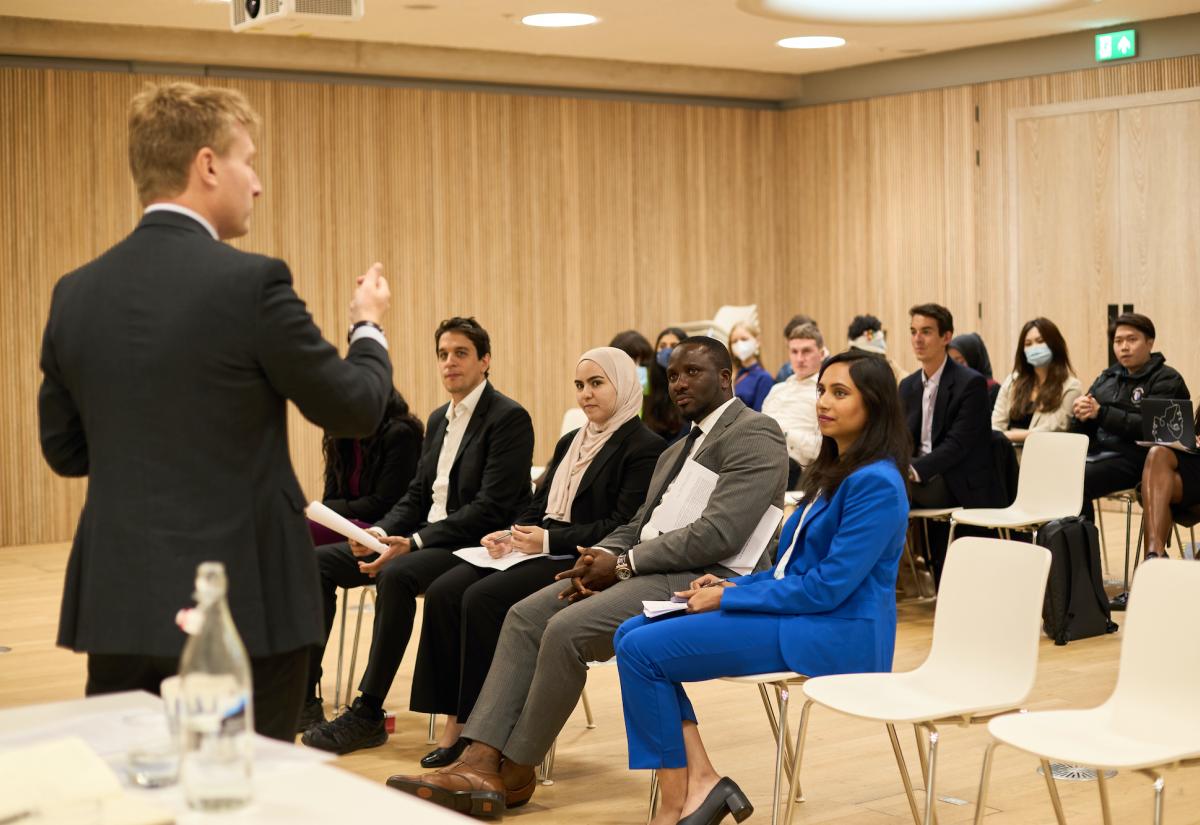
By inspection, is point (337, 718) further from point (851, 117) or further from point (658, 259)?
point (851, 117)

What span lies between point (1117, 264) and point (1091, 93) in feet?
4.21

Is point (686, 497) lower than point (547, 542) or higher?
higher

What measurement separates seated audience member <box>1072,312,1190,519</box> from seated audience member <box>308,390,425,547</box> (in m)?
3.61

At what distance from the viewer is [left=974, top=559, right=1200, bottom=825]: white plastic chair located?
3090 millimetres

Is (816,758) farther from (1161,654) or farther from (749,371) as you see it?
(749,371)

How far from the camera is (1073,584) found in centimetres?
633

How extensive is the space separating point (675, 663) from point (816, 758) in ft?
3.82

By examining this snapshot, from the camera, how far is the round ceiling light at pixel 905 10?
9.62 metres

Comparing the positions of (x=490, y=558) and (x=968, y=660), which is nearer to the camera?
(x=968, y=660)

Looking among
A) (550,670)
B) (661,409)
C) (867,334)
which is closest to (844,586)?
(550,670)

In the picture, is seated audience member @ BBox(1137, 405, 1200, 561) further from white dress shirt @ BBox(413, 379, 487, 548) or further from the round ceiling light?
the round ceiling light

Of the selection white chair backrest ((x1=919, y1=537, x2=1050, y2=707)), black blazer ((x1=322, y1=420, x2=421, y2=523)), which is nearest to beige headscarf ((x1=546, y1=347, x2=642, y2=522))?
black blazer ((x1=322, y1=420, x2=421, y2=523))

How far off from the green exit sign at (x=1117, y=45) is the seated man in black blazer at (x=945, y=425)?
4.36 metres

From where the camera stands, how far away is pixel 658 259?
1229 centimetres
